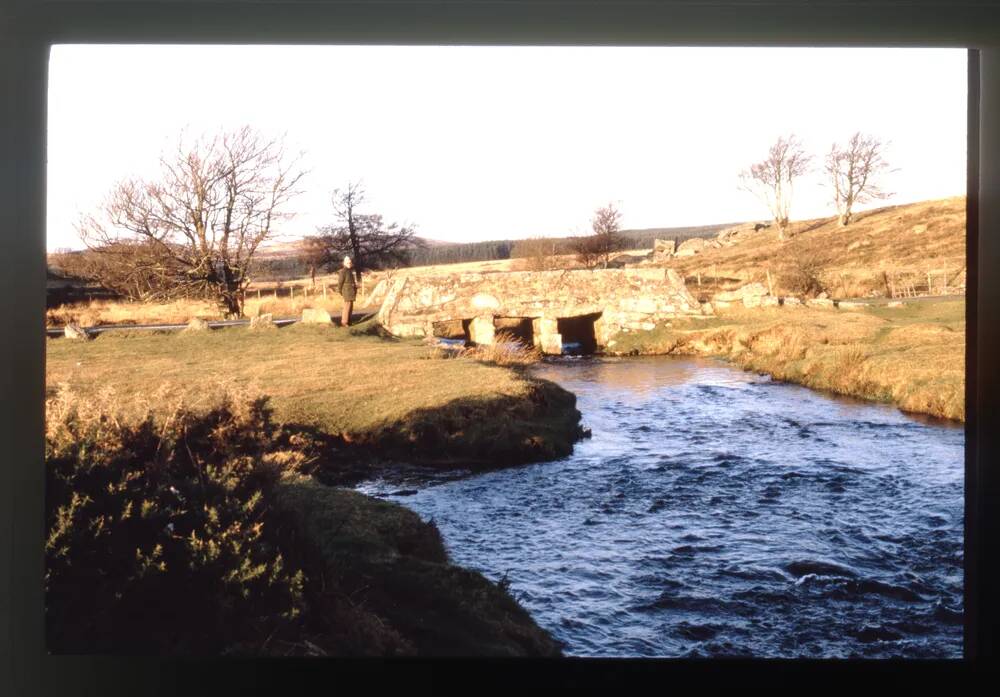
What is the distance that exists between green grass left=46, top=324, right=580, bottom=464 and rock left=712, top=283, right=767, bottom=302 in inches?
60.6

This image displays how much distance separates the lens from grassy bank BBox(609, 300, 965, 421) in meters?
5.62

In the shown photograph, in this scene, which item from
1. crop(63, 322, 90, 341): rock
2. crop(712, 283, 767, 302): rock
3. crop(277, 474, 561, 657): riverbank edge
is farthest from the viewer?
crop(712, 283, 767, 302): rock

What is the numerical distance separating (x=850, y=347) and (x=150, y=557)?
5.02 m

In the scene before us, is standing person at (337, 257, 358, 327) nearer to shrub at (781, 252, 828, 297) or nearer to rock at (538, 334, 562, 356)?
rock at (538, 334, 562, 356)

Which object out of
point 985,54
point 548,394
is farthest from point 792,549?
point 985,54

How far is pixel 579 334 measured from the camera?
253 inches

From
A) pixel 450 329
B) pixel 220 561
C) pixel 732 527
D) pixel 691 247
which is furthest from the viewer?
pixel 450 329

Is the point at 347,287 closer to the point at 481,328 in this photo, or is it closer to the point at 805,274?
the point at 481,328

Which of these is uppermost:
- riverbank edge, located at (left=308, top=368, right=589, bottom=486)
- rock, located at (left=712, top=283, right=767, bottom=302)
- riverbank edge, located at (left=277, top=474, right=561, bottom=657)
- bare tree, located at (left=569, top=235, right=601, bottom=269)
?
bare tree, located at (left=569, top=235, right=601, bottom=269)

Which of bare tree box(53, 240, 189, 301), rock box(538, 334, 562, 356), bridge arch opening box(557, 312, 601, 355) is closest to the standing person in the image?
bare tree box(53, 240, 189, 301)

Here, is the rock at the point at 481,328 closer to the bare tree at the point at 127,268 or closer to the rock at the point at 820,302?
the bare tree at the point at 127,268

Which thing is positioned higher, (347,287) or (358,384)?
(347,287)

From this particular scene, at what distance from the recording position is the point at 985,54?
166 inches
